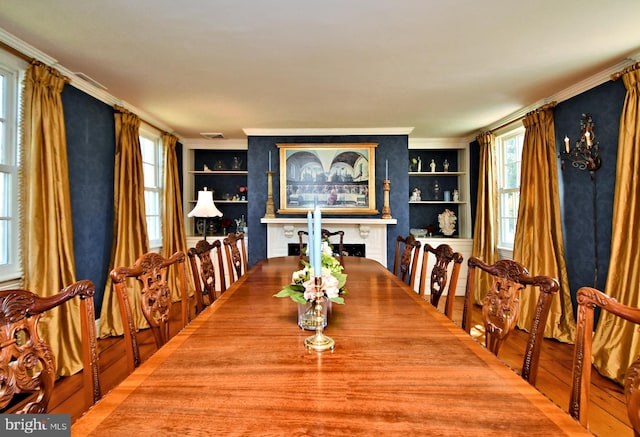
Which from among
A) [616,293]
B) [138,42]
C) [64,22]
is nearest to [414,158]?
[616,293]

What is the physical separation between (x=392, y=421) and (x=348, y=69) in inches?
99.6

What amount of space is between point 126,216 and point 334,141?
2.72 metres

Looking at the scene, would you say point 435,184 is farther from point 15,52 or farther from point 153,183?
point 15,52

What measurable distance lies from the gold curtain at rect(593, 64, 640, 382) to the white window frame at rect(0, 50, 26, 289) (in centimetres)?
438

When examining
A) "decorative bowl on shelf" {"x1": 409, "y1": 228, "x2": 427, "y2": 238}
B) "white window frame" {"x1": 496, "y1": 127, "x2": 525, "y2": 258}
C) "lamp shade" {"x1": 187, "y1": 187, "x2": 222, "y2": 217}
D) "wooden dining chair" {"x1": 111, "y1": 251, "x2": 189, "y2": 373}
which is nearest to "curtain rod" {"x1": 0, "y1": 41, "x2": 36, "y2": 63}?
"wooden dining chair" {"x1": 111, "y1": 251, "x2": 189, "y2": 373}

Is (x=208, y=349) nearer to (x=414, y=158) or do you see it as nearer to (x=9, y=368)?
(x=9, y=368)

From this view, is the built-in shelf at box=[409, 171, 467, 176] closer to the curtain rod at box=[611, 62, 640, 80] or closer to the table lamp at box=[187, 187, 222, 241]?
the curtain rod at box=[611, 62, 640, 80]

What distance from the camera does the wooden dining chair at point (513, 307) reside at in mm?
1005

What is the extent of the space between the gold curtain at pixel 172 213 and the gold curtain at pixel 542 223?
4098 millimetres

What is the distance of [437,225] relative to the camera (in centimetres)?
521

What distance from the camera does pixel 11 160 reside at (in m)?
2.30

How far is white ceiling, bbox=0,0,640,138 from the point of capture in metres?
1.84

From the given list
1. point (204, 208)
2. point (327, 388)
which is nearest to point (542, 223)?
point (327, 388)

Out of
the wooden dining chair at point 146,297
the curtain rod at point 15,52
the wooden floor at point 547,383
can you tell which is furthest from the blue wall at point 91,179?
the wooden dining chair at point 146,297
